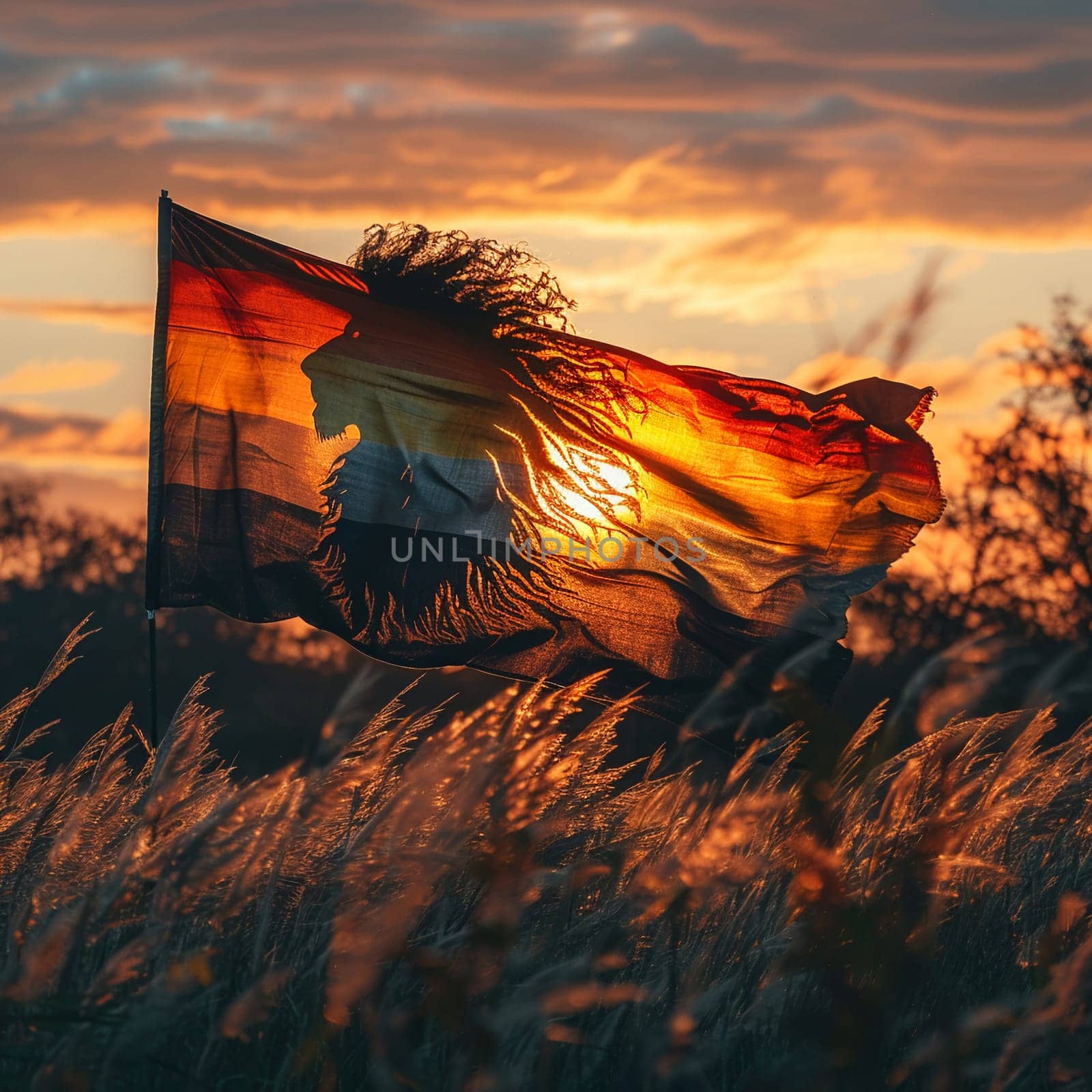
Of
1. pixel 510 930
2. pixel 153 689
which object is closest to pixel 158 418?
pixel 153 689

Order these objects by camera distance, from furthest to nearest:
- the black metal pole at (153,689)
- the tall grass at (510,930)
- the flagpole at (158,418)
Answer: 1. the flagpole at (158,418)
2. the black metal pole at (153,689)
3. the tall grass at (510,930)

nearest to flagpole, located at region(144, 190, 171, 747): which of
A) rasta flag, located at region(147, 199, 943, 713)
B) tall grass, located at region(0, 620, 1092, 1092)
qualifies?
rasta flag, located at region(147, 199, 943, 713)

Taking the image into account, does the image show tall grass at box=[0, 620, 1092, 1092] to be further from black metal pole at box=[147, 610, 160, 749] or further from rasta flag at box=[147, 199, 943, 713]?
rasta flag at box=[147, 199, 943, 713]

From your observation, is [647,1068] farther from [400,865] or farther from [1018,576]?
[1018,576]

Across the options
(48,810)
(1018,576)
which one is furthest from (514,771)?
(1018,576)

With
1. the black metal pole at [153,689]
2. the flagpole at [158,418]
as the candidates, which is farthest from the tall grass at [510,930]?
the flagpole at [158,418]

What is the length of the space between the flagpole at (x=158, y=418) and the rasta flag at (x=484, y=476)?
0.01 metres

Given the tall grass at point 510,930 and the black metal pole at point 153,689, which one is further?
the black metal pole at point 153,689

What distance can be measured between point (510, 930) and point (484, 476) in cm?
446

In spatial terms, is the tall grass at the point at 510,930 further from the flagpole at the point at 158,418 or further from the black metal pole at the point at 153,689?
the flagpole at the point at 158,418

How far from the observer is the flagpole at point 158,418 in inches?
273

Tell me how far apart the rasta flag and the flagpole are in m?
0.01

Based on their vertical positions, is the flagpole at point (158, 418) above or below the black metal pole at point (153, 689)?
above

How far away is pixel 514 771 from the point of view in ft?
10.7
